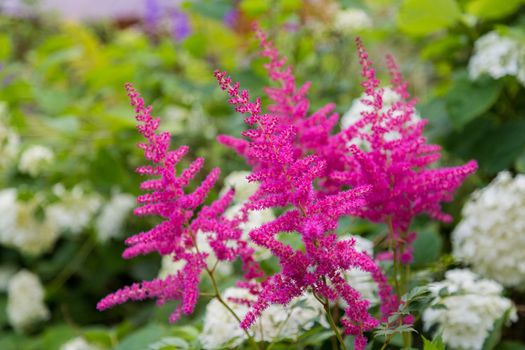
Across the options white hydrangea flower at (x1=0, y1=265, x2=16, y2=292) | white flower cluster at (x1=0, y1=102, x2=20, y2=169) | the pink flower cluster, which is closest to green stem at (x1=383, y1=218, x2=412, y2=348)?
the pink flower cluster

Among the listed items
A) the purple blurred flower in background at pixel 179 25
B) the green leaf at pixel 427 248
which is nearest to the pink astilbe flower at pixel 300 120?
the green leaf at pixel 427 248

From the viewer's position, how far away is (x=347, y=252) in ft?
2.61

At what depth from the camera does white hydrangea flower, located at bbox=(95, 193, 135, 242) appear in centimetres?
233

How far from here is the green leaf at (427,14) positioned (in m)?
1.82

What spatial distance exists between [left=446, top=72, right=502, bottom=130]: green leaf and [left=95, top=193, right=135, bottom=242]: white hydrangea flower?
3.84ft

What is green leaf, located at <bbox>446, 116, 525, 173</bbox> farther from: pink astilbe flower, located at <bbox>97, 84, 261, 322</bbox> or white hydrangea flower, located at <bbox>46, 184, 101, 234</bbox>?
Result: white hydrangea flower, located at <bbox>46, 184, 101, 234</bbox>

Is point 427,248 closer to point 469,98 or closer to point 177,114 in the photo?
point 469,98

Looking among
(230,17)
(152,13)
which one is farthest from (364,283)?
(152,13)

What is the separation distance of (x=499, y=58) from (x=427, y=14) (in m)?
0.25

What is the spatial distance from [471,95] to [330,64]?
4.74 feet

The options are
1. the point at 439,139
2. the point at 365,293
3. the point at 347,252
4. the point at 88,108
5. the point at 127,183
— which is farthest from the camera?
the point at 88,108

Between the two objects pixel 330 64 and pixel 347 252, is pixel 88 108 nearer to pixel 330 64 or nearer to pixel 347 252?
pixel 330 64

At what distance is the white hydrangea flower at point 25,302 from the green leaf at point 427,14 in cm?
154

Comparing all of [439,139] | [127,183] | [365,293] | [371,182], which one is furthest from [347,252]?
[127,183]
